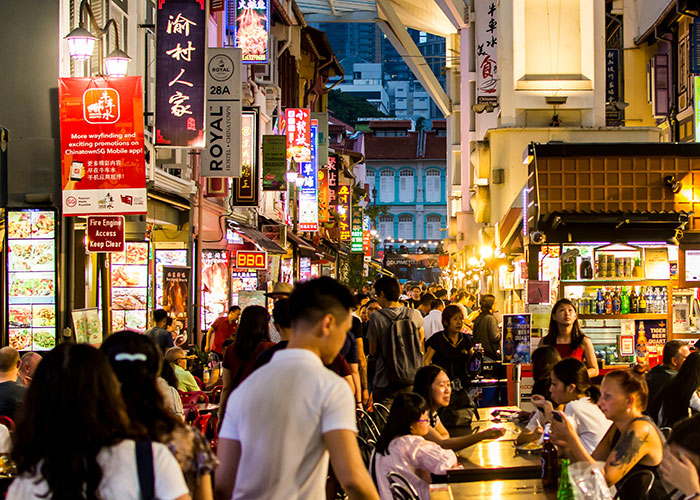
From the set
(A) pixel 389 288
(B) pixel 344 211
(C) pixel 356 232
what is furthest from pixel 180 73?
(C) pixel 356 232

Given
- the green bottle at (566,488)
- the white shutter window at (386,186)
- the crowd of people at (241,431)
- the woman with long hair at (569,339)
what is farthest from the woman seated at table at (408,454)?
the white shutter window at (386,186)

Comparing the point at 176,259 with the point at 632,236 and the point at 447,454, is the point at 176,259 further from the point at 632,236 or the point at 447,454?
the point at 447,454

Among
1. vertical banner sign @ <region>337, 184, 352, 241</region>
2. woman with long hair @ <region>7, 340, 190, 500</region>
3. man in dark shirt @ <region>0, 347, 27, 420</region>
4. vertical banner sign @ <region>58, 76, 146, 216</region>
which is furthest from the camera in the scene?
vertical banner sign @ <region>337, 184, 352, 241</region>

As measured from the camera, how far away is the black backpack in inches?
406

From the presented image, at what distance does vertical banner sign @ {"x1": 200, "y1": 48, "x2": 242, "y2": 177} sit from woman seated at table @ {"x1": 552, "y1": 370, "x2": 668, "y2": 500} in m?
14.4

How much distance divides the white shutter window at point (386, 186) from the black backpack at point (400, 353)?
275 feet

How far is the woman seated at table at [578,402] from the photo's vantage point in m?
6.46

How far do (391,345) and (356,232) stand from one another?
51713 millimetres

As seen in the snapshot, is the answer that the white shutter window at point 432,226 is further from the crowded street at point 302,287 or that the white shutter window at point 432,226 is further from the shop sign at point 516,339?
the shop sign at point 516,339

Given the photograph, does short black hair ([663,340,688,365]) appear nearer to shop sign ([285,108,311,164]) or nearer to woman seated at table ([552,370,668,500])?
woman seated at table ([552,370,668,500])

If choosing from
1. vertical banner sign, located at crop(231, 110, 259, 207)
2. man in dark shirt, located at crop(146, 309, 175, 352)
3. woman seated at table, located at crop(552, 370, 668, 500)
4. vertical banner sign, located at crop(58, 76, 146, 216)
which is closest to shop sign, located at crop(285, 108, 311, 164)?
vertical banner sign, located at crop(231, 110, 259, 207)

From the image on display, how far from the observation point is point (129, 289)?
17.4 m

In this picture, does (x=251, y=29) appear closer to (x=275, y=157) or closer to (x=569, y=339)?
(x=275, y=157)

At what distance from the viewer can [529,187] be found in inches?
679
